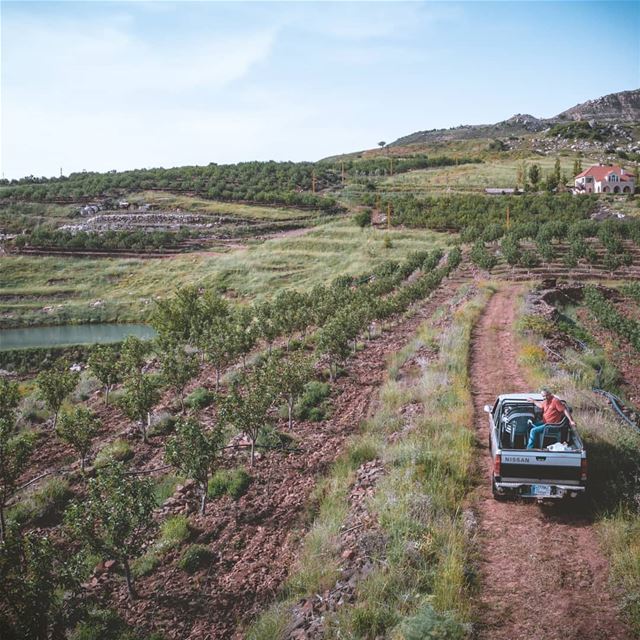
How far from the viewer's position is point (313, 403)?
66.4 feet

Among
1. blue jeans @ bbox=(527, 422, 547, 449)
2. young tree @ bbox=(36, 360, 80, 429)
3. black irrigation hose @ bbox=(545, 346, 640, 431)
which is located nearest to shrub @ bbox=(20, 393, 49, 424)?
young tree @ bbox=(36, 360, 80, 429)

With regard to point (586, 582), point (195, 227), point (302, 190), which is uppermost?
point (302, 190)

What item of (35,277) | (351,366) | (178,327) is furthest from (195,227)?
(351,366)

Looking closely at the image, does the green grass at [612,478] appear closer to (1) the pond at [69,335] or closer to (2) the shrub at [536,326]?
(2) the shrub at [536,326]

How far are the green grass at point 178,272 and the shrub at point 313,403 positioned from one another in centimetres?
3868

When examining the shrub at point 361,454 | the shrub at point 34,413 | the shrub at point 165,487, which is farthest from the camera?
the shrub at point 34,413

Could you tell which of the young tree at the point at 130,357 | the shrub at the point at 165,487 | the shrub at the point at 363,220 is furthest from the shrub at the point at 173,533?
the shrub at the point at 363,220

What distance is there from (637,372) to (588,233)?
42.5m

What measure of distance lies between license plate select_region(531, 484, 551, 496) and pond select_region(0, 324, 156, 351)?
4563 centimetres

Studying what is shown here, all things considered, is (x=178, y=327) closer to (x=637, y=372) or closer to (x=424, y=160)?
(x=637, y=372)

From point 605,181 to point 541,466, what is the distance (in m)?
101

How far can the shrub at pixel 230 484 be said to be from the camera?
561 inches

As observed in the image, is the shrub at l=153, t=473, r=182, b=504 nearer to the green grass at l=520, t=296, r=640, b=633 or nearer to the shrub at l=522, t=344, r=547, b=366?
the green grass at l=520, t=296, r=640, b=633

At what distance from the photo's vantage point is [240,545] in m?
11.9
